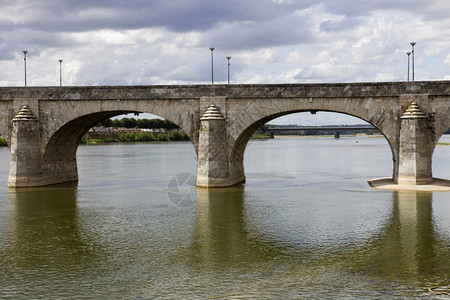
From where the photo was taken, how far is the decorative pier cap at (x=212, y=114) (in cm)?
3506

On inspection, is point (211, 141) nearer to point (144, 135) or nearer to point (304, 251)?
point (304, 251)

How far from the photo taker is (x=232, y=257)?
63.4 feet

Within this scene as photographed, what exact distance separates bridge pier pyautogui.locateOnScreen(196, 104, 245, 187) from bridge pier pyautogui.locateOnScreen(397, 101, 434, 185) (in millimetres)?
10846

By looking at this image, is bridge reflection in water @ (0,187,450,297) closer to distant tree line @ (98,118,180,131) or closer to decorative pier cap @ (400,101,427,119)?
decorative pier cap @ (400,101,427,119)

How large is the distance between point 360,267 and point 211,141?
18.4 metres

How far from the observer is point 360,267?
58.5 feet

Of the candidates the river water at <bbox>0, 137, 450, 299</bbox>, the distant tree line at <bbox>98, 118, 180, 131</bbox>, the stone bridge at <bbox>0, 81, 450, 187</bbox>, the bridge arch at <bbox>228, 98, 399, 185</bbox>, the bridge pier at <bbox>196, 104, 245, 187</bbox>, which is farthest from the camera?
the distant tree line at <bbox>98, 118, 180, 131</bbox>

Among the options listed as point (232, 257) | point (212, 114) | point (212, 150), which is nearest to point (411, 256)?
point (232, 257)

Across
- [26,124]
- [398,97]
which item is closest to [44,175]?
[26,124]

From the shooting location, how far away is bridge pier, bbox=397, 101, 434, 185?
33.4 metres

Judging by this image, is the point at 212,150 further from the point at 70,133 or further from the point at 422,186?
the point at 422,186

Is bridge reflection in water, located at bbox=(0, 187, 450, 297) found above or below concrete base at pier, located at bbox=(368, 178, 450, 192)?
below

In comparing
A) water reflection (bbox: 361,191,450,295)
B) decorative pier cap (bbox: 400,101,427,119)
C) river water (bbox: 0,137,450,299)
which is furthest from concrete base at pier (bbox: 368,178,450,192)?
water reflection (bbox: 361,191,450,295)

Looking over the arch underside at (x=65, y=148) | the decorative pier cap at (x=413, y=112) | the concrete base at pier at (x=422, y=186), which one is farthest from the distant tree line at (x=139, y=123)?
the decorative pier cap at (x=413, y=112)
